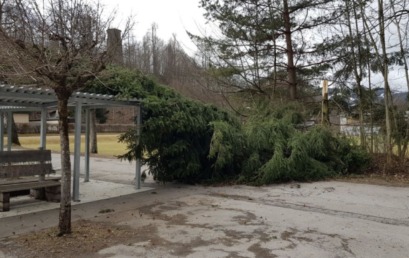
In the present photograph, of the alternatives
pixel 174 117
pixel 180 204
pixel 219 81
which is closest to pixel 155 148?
pixel 174 117

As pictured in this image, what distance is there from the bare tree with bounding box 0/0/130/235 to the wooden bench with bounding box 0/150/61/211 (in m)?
2.45

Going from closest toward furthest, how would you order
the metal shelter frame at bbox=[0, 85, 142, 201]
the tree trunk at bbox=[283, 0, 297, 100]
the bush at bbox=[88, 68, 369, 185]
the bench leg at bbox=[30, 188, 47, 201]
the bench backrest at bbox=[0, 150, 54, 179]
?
the metal shelter frame at bbox=[0, 85, 142, 201], the bench backrest at bbox=[0, 150, 54, 179], the bench leg at bbox=[30, 188, 47, 201], the bush at bbox=[88, 68, 369, 185], the tree trunk at bbox=[283, 0, 297, 100]

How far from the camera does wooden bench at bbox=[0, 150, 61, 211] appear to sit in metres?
6.95

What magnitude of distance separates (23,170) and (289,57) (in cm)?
1303

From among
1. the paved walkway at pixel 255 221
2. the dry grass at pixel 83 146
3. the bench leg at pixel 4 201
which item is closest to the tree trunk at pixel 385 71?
the paved walkway at pixel 255 221

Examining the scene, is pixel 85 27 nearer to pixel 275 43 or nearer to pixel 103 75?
pixel 103 75

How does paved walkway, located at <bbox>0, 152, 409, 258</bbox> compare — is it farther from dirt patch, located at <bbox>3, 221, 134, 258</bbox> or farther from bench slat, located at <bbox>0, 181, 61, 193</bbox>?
bench slat, located at <bbox>0, 181, 61, 193</bbox>

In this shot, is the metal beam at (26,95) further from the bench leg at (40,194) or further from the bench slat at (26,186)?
the bench leg at (40,194)

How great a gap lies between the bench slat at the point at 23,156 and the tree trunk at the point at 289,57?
474 inches

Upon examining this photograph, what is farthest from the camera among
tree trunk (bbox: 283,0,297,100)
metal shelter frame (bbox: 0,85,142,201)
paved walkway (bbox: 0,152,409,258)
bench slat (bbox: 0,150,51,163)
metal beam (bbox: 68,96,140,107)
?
tree trunk (bbox: 283,0,297,100)

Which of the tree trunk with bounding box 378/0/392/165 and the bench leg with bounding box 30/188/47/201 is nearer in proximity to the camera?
the bench leg with bounding box 30/188/47/201

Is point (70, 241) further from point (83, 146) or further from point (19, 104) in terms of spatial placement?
point (83, 146)

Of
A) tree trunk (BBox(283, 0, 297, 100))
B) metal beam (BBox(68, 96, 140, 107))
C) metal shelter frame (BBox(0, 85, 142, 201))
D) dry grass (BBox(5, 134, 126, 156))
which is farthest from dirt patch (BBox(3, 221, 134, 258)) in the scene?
dry grass (BBox(5, 134, 126, 156))

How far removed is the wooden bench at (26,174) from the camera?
274 inches
